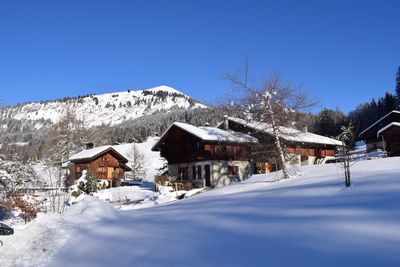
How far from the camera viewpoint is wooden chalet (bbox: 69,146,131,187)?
54.9 metres

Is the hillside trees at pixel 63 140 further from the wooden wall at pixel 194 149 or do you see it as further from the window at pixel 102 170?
the wooden wall at pixel 194 149

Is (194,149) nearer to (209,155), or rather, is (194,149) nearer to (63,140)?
(209,155)

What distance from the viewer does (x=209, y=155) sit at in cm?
3881

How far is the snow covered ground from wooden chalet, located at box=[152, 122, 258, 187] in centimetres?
2605

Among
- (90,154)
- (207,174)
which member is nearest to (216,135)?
(207,174)

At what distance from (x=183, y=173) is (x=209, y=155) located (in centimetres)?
486

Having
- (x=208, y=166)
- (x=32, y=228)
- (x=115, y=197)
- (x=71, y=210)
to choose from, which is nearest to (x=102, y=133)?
(x=115, y=197)

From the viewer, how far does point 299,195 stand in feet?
39.9

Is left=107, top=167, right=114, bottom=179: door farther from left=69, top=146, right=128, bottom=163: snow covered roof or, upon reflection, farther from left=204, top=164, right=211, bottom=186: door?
left=204, top=164, right=211, bottom=186: door

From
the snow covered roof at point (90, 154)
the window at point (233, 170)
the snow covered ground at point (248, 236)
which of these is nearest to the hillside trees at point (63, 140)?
the snow covered roof at point (90, 154)

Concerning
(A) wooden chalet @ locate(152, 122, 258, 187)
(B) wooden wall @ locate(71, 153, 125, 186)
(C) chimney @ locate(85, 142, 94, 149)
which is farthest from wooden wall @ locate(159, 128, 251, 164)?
(C) chimney @ locate(85, 142, 94, 149)

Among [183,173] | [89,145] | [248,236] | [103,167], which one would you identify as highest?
[89,145]

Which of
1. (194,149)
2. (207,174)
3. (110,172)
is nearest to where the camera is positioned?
(207,174)

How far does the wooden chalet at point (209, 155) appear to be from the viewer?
127 feet
